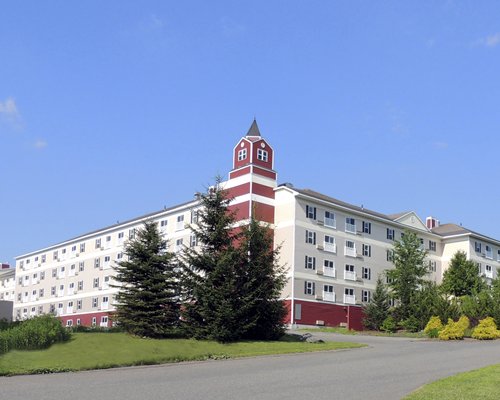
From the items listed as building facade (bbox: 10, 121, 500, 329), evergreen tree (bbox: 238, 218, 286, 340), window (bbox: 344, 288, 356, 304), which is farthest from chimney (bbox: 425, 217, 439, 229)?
evergreen tree (bbox: 238, 218, 286, 340)

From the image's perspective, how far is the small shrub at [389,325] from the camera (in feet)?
153

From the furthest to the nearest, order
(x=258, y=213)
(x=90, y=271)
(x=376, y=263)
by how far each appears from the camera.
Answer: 1. (x=90, y=271)
2. (x=376, y=263)
3. (x=258, y=213)

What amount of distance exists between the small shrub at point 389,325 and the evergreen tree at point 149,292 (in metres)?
22.2

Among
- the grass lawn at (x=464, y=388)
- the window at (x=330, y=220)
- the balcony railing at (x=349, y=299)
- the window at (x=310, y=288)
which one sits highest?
the window at (x=330, y=220)

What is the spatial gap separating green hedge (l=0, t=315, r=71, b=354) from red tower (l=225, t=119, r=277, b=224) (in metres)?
30.0

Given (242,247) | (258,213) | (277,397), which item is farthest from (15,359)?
(258,213)

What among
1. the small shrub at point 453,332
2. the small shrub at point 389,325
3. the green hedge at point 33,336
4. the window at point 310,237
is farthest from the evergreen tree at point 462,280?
the green hedge at point 33,336

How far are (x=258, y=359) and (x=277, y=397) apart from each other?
922 cm

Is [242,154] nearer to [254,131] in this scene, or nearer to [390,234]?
[254,131]

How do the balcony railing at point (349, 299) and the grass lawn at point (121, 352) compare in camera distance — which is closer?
the grass lawn at point (121, 352)

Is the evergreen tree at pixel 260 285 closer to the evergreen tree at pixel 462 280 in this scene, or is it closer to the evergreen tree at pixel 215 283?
the evergreen tree at pixel 215 283

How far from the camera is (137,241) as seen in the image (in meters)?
30.5

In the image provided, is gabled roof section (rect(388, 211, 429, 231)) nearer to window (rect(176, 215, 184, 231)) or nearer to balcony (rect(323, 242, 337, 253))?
balcony (rect(323, 242, 337, 253))

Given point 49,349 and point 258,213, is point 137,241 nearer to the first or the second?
point 49,349
